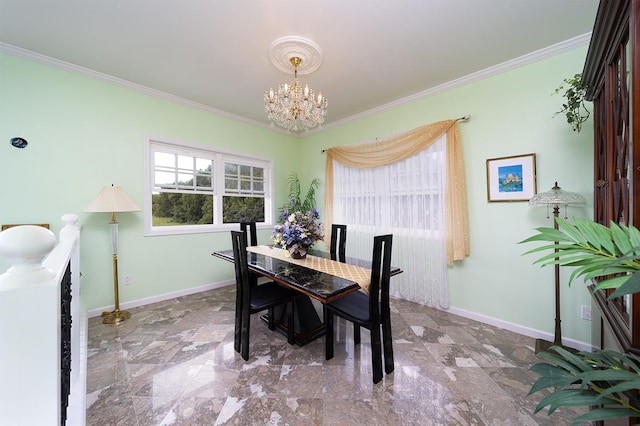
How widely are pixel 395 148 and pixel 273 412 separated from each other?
3088mm

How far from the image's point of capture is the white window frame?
3109 millimetres

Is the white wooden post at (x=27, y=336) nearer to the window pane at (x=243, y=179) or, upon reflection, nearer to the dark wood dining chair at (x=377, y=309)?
the dark wood dining chair at (x=377, y=309)

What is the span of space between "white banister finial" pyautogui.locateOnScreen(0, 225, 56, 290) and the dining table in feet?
4.08

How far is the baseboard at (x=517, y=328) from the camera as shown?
212 cm

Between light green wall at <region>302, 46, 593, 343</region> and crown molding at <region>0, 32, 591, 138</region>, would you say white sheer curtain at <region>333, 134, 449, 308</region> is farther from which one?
crown molding at <region>0, 32, 591, 138</region>

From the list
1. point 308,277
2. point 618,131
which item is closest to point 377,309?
point 308,277

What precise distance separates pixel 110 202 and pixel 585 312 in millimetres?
4695

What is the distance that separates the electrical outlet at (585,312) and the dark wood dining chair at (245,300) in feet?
8.45

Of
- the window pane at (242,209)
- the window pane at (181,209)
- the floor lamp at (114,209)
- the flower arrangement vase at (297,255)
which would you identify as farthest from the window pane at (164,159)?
the flower arrangement vase at (297,255)

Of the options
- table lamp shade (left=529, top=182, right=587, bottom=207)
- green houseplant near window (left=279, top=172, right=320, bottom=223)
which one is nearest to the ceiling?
table lamp shade (left=529, top=182, right=587, bottom=207)

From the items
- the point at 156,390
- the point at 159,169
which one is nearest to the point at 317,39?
the point at 159,169

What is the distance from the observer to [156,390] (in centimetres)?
168

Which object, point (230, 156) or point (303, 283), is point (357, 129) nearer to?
point (230, 156)

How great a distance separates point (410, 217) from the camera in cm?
319
